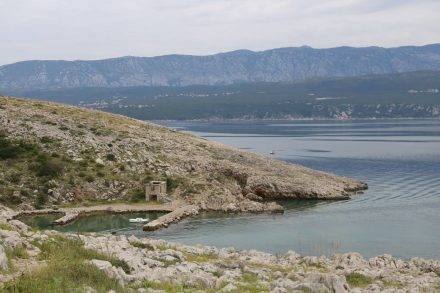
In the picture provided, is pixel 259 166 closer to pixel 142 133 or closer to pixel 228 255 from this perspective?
pixel 142 133

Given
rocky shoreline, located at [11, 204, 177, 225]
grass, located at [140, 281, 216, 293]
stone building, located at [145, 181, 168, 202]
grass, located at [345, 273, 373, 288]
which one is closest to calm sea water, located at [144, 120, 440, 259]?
rocky shoreline, located at [11, 204, 177, 225]

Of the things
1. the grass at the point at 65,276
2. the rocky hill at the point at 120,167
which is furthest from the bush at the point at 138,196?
the grass at the point at 65,276

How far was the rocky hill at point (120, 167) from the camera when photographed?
7569 centimetres

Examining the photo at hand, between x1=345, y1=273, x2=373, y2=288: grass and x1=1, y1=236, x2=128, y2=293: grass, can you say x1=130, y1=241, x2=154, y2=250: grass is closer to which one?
x1=1, y1=236, x2=128, y2=293: grass

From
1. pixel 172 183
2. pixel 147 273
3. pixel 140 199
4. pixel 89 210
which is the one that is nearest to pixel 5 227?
pixel 147 273

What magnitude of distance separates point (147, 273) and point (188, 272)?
2.69 m

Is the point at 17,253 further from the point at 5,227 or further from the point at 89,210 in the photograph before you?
the point at 89,210

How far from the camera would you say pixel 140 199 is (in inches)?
3014

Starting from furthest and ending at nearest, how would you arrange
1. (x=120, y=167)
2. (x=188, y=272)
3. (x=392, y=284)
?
(x=120, y=167)
(x=392, y=284)
(x=188, y=272)

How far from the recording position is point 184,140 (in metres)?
98.9

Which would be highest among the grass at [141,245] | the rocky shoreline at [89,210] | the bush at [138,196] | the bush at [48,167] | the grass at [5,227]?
the grass at [5,227]

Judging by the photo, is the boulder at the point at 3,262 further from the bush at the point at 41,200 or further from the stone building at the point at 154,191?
the stone building at the point at 154,191

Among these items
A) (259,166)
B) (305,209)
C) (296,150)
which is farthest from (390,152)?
(305,209)

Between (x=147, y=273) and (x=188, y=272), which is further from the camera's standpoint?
(x=188, y=272)
